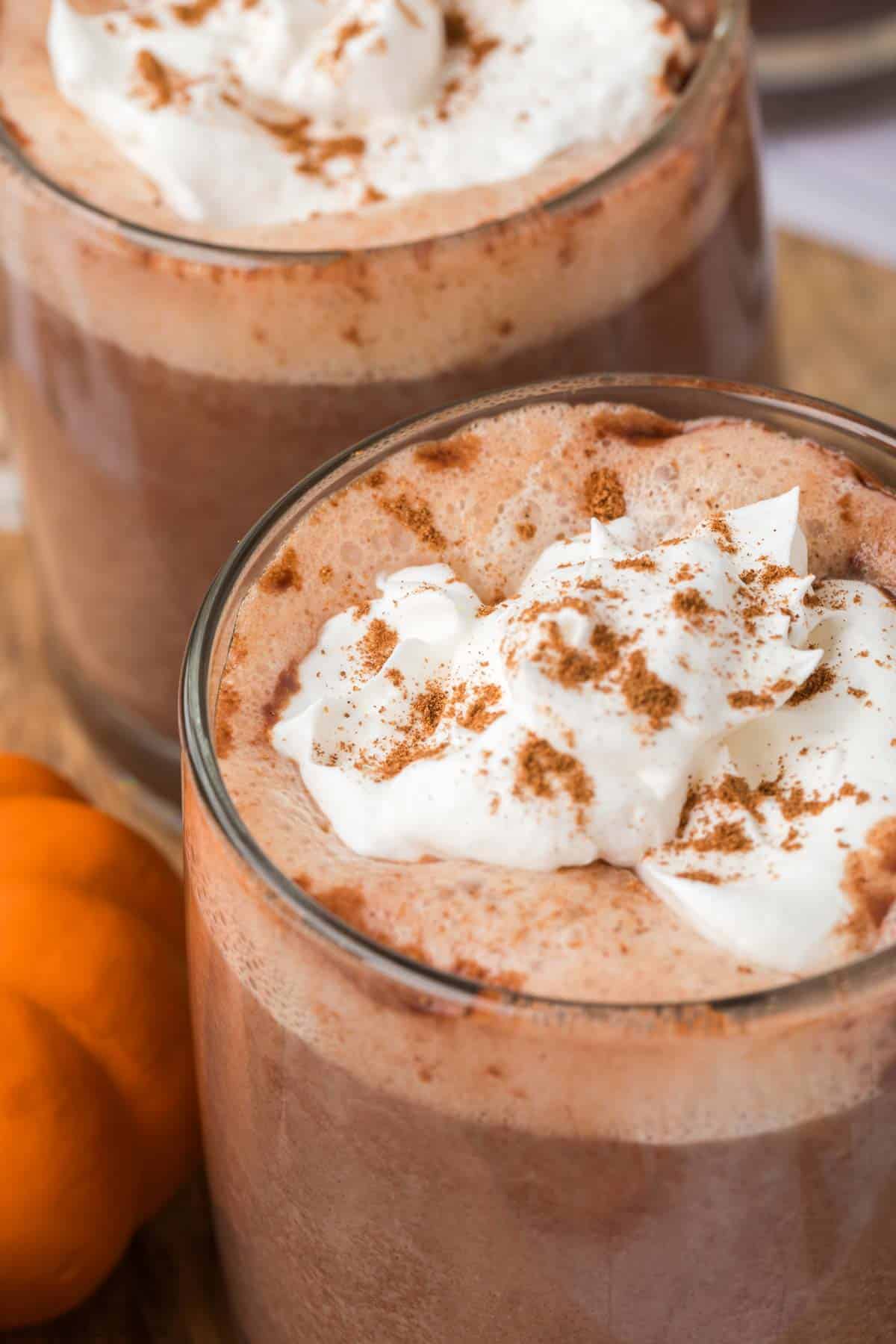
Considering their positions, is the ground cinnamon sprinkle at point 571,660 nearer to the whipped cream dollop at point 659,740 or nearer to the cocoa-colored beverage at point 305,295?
the whipped cream dollop at point 659,740

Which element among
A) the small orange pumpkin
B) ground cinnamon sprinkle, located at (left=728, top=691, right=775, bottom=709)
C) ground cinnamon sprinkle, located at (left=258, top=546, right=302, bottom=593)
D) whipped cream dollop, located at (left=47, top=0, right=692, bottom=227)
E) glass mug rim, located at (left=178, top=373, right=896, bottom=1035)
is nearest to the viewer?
glass mug rim, located at (left=178, top=373, right=896, bottom=1035)

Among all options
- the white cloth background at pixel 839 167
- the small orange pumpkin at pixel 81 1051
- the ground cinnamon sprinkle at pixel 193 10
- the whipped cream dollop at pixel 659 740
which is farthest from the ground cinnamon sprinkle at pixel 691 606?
the white cloth background at pixel 839 167

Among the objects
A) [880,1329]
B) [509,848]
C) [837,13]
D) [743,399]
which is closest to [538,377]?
[743,399]

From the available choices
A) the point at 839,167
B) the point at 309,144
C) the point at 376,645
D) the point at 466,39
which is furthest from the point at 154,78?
the point at 839,167

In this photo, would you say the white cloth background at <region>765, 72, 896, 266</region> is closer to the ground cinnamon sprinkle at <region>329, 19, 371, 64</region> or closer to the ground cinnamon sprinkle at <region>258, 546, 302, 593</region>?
the ground cinnamon sprinkle at <region>329, 19, 371, 64</region>

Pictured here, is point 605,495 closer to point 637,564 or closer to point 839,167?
point 637,564

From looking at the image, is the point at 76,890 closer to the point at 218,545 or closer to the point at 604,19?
the point at 218,545

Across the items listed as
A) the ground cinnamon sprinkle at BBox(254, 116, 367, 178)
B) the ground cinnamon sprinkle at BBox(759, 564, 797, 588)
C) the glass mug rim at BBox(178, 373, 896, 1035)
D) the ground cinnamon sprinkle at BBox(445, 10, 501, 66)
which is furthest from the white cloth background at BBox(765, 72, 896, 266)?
the ground cinnamon sprinkle at BBox(759, 564, 797, 588)
